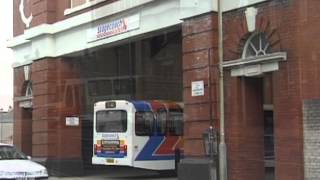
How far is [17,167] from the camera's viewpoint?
16.8m

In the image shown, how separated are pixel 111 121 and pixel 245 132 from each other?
7656 mm

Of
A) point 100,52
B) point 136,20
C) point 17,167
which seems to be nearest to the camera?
point 17,167

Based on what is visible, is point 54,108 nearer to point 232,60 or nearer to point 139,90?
point 139,90

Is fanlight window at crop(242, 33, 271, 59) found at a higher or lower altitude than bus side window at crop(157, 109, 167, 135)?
higher

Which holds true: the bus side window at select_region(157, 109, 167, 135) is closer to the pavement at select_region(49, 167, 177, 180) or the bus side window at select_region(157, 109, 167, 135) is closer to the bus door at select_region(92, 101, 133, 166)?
the bus door at select_region(92, 101, 133, 166)

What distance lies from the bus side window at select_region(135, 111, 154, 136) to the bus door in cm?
28

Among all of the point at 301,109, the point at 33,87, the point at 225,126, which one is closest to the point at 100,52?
the point at 33,87

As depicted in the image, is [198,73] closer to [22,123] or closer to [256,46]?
[256,46]

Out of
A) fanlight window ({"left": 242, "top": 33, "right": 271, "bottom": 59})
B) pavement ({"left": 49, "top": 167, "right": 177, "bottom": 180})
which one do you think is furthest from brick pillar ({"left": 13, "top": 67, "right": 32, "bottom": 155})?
fanlight window ({"left": 242, "top": 33, "right": 271, "bottom": 59})

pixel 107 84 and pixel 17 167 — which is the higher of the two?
pixel 107 84

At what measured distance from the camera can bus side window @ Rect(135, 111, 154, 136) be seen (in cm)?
2323

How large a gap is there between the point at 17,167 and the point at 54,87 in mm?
9881

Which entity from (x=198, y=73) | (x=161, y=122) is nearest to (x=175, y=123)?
(x=161, y=122)

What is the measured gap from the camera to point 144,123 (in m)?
23.4
